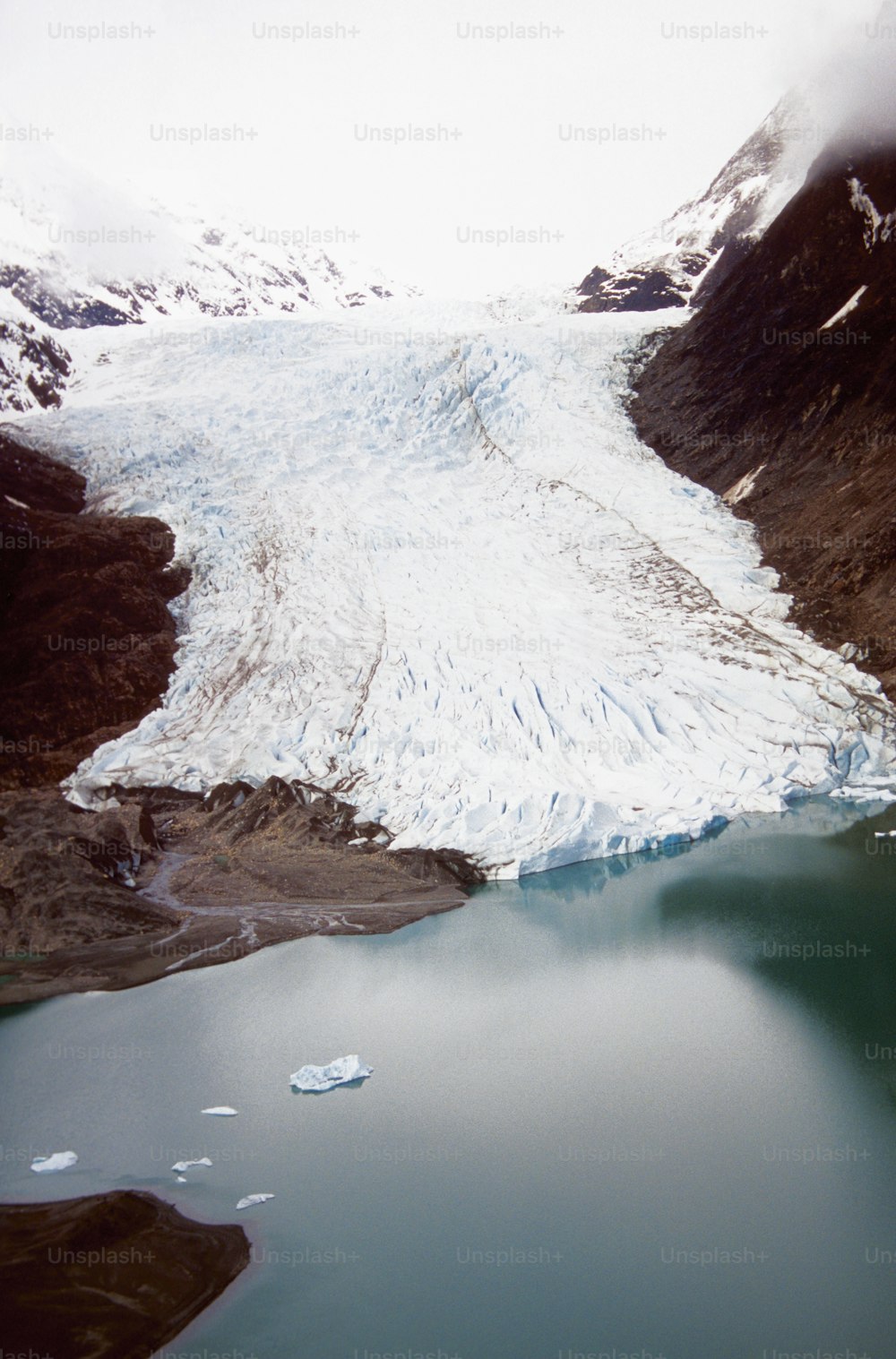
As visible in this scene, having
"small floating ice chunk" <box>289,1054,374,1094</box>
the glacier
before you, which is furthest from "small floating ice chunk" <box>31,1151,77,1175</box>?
the glacier

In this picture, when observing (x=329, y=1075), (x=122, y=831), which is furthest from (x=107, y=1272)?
(x=122, y=831)

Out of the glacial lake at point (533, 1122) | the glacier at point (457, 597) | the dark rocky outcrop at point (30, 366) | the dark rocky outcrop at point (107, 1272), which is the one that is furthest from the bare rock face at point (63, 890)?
the dark rocky outcrop at point (30, 366)

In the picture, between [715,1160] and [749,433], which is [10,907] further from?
[749,433]

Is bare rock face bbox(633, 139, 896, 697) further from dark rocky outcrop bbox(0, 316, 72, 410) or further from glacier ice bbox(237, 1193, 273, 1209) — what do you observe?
dark rocky outcrop bbox(0, 316, 72, 410)

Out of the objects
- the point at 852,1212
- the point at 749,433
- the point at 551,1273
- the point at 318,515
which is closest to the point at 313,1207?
the point at 551,1273

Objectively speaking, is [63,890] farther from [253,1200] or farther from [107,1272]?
[107,1272]

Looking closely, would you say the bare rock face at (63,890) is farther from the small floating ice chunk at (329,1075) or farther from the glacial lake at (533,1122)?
the small floating ice chunk at (329,1075)

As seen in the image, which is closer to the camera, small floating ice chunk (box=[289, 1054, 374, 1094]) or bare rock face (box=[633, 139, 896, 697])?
small floating ice chunk (box=[289, 1054, 374, 1094])
